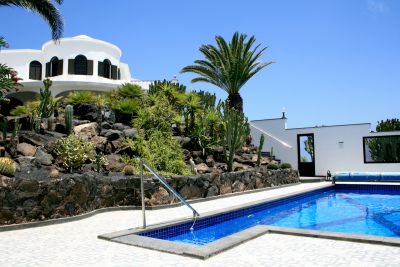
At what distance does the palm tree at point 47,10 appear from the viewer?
11972 millimetres

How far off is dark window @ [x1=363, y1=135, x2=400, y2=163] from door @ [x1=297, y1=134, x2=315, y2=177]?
3.40m

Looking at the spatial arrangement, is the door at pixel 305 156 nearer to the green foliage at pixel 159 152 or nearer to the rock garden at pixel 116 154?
the rock garden at pixel 116 154

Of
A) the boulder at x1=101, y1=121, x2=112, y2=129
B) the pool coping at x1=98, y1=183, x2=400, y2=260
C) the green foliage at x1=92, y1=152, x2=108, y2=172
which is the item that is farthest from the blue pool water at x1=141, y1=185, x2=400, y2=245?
the boulder at x1=101, y1=121, x2=112, y2=129

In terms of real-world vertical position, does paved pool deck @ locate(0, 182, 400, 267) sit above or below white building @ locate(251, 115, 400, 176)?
below

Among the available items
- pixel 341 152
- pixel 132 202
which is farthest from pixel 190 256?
pixel 341 152

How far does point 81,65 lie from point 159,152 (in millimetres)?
16667

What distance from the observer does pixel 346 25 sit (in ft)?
46.8

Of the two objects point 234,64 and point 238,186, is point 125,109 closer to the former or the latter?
point 238,186

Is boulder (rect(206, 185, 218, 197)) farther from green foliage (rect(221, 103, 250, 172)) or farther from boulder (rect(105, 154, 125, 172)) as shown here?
boulder (rect(105, 154, 125, 172))

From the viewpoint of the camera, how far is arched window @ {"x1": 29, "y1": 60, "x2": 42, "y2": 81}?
2778 centimetres

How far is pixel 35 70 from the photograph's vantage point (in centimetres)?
2792

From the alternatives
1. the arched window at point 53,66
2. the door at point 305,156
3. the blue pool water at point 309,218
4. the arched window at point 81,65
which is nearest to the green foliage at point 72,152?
the blue pool water at point 309,218

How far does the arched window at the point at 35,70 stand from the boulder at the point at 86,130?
625 inches

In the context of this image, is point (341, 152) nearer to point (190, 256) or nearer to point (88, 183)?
point (88, 183)
